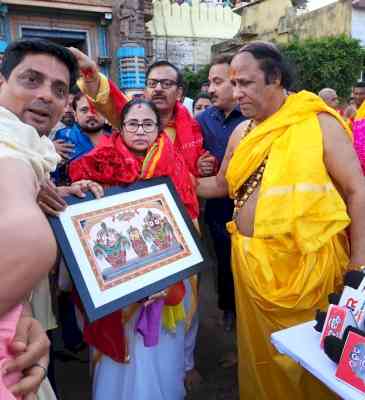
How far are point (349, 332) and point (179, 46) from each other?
16683 millimetres

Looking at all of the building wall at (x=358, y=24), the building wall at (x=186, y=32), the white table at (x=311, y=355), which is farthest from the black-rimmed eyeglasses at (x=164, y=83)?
the building wall at (x=358, y=24)

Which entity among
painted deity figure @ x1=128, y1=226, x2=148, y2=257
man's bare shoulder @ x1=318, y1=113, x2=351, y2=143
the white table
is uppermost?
man's bare shoulder @ x1=318, y1=113, x2=351, y2=143

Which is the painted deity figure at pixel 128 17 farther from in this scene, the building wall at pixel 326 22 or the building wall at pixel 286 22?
the building wall at pixel 326 22

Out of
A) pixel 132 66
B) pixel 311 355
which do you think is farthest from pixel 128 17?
pixel 311 355

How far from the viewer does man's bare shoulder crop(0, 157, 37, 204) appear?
74 cm

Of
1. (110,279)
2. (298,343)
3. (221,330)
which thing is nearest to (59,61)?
(110,279)

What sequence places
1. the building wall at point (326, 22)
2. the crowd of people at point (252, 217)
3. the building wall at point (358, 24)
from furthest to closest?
1. the building wall at point (326, 22)
2. the building wall at point (358, 24)
3. the crowd of people at point (252, 217)

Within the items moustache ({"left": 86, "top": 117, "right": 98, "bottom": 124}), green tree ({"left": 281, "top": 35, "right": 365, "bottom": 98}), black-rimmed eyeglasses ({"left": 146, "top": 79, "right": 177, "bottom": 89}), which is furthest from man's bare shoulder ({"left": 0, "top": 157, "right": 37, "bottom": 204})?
green tree ({"left": 281, "top": 35, "right": 365, "bottom": 98})

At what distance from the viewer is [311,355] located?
3.93ft

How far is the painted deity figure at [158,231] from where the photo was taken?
1.74 metres

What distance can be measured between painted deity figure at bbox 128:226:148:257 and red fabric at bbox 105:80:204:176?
2.98 ft

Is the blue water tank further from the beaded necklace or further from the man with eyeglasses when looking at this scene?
the beaded necklace

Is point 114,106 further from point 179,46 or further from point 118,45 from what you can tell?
point 179,46

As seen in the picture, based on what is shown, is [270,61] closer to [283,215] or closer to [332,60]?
[283,215]
